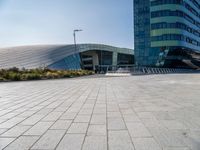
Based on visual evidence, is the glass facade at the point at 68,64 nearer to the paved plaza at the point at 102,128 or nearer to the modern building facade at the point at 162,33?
the modern building facade at the point at 162,33

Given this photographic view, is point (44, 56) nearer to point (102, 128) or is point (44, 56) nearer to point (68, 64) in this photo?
point (68, 64)

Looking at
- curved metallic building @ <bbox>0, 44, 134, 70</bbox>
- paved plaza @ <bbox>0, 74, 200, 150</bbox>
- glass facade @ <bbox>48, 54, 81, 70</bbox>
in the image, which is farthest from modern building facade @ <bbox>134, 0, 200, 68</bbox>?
paved plaza @ <bbox>0, 74, 200, 150</bbox>

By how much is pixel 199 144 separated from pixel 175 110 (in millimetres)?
2852

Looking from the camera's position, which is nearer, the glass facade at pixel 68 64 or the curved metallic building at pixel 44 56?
the curved metallic building at pixel 44 56

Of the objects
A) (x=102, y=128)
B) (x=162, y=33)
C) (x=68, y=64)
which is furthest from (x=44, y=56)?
(x=102, y=128)

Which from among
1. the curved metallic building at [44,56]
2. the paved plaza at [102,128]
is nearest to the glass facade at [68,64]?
the curved metallic building at [44,56]

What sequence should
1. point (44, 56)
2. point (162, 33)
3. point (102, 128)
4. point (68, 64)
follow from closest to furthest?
point (102, 128) → point (44, 56) → point (68, 64) → point (162, 33)

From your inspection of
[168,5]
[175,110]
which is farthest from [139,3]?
[175,110]

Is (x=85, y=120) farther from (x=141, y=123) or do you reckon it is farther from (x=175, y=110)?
(x=175, y=110)

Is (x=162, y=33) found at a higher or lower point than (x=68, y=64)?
higher

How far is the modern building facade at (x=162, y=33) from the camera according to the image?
182 feet

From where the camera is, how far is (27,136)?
4.36 m

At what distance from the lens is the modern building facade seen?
55562mm

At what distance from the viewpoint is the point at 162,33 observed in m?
55.8
